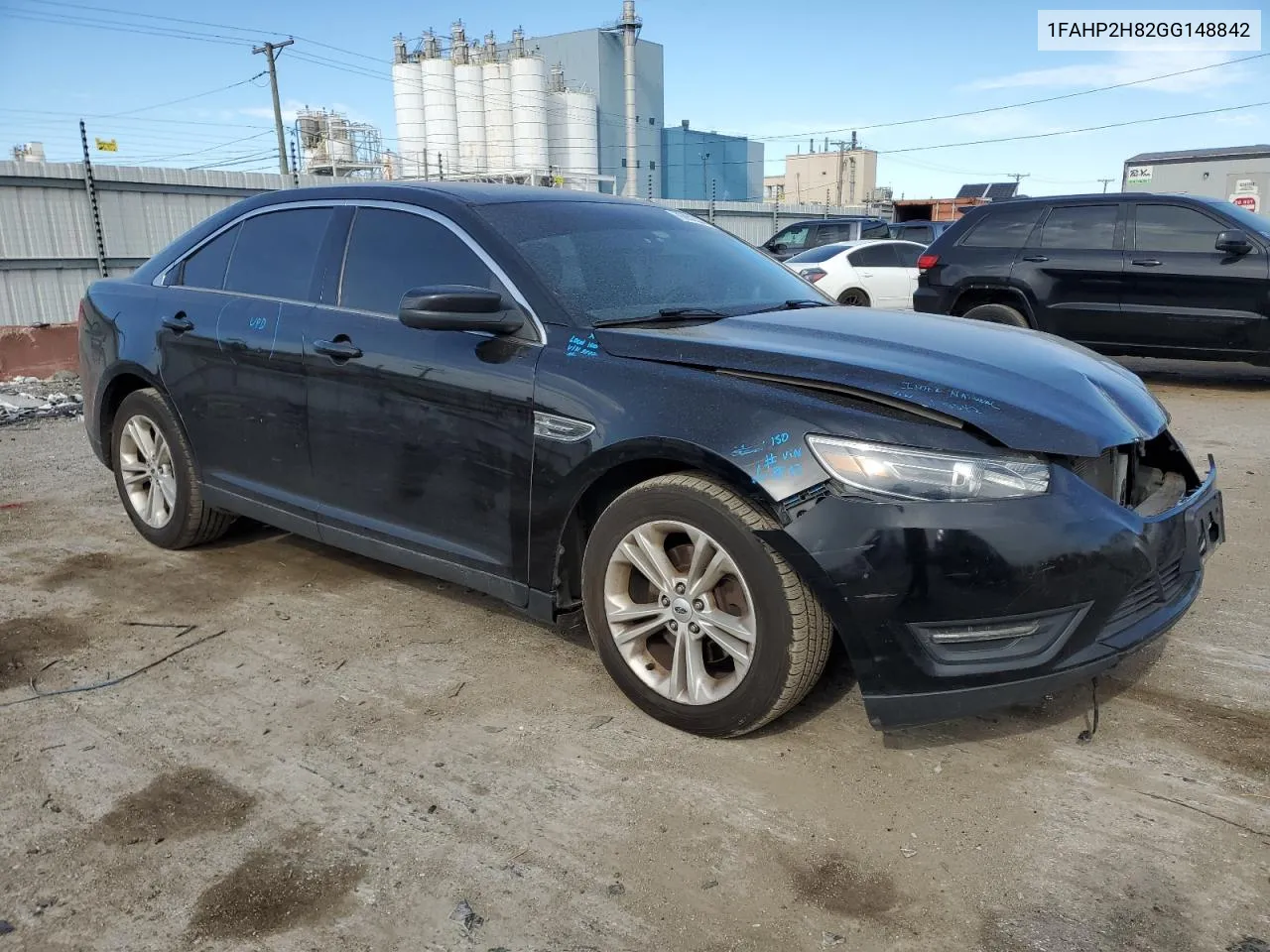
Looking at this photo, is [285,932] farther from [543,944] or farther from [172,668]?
[172,668]

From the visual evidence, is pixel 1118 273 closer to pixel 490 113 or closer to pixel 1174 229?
pixel 1174 229

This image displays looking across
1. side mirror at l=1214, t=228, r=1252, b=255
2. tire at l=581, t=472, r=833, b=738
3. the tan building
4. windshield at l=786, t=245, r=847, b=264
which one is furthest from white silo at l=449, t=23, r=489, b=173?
tire at l=581, t=472, r=833, b=738

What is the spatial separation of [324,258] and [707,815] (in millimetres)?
2633

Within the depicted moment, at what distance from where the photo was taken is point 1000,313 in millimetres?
9438

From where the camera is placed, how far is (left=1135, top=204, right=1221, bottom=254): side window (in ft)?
28.4

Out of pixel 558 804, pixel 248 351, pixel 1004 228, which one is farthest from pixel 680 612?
pixel 1004 228

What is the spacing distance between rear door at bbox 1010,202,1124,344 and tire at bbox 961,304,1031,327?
164 mm

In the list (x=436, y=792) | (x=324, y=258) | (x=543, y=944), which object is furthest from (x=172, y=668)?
(x=543, y=944)

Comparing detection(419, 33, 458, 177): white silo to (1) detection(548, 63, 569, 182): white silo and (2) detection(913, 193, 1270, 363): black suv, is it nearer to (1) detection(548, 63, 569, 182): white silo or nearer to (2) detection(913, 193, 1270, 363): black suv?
(1) detection(548, 63, 569, 182): white silo

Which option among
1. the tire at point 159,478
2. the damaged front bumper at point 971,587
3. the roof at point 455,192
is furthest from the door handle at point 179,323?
the damaged front bumper at point 971,587

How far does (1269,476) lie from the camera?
5969 mm

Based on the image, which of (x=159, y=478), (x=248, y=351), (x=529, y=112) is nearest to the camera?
(x=248, y=351)

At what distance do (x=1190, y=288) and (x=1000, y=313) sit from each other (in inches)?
61.8

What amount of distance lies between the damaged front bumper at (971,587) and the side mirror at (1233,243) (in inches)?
279
